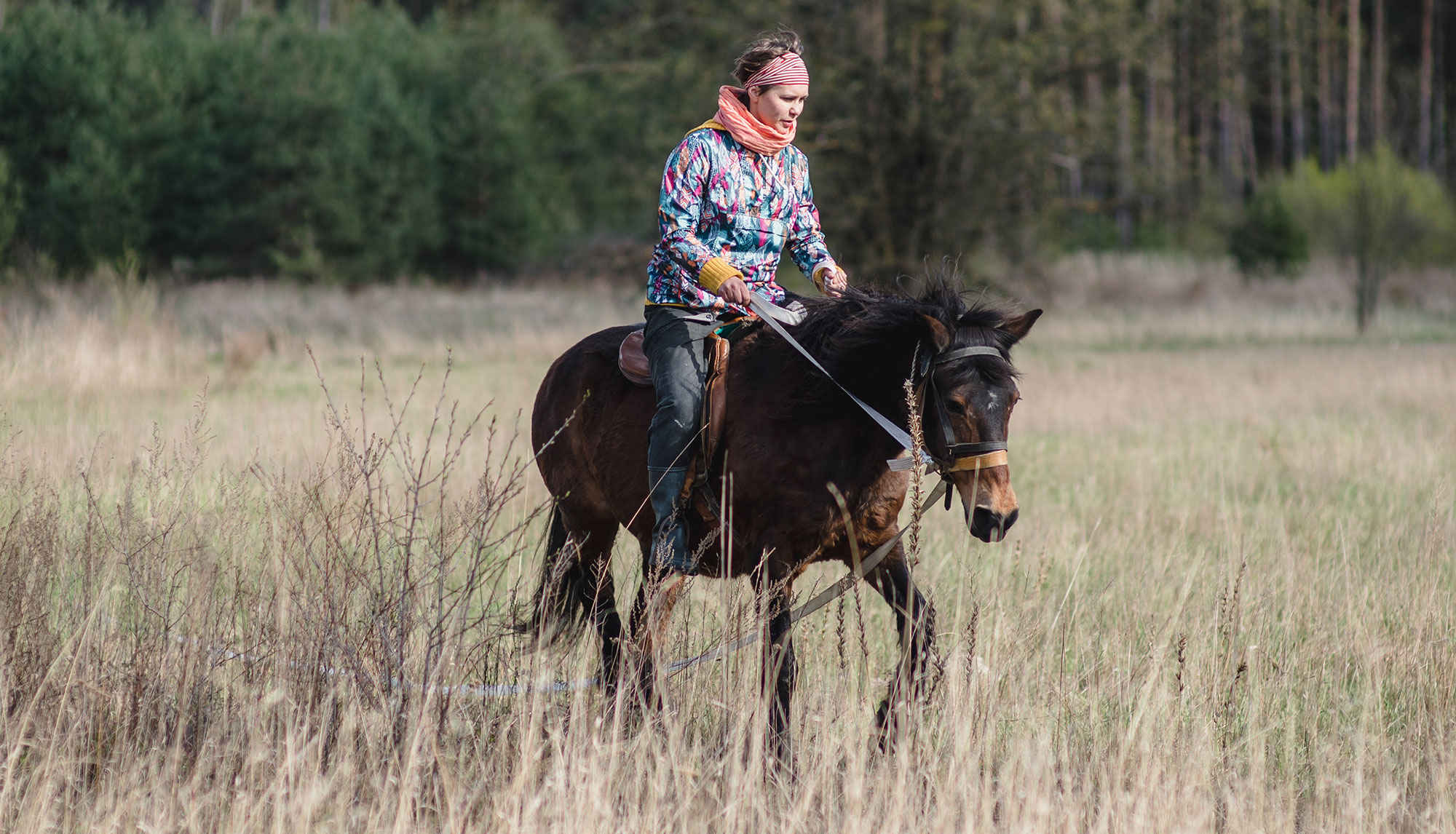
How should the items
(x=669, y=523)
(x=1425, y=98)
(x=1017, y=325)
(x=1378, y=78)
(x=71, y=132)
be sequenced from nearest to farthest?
1. (x=1017, y=325)
2. (x=669, y=523)
3. (x=71, y=132)
4. (x=1378, y=78)
5. (x=1425, y=98)

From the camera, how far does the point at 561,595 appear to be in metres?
5.38

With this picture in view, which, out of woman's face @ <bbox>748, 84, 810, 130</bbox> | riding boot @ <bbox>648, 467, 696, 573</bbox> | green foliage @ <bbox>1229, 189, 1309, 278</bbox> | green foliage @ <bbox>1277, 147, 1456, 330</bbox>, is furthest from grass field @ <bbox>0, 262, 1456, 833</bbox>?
green foliage @ <bbox>1229, 189, 1309, 278</bbox>

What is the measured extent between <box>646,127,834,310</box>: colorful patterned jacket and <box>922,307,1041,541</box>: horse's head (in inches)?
32.9

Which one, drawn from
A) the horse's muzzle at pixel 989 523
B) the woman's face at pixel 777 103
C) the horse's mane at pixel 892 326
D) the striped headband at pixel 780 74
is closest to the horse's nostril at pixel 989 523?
the horse's muzzle at pixel 989 523

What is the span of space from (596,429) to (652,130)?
834 inches

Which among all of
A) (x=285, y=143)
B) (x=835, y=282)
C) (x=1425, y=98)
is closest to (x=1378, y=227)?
(x=835, y=282)

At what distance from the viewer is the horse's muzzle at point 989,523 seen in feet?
12.4

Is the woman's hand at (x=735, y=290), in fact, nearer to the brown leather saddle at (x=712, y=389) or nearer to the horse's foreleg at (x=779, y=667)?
the brown leather saddle at (x=712, y=389)

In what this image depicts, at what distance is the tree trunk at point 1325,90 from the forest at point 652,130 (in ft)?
0.90

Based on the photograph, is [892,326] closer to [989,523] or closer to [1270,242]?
[989,523]

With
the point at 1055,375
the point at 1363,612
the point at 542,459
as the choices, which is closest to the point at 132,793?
the point at 542,459

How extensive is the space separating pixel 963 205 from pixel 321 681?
20.0 meters

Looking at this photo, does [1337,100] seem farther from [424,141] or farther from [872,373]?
[872,373]

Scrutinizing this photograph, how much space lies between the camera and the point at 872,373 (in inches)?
173
